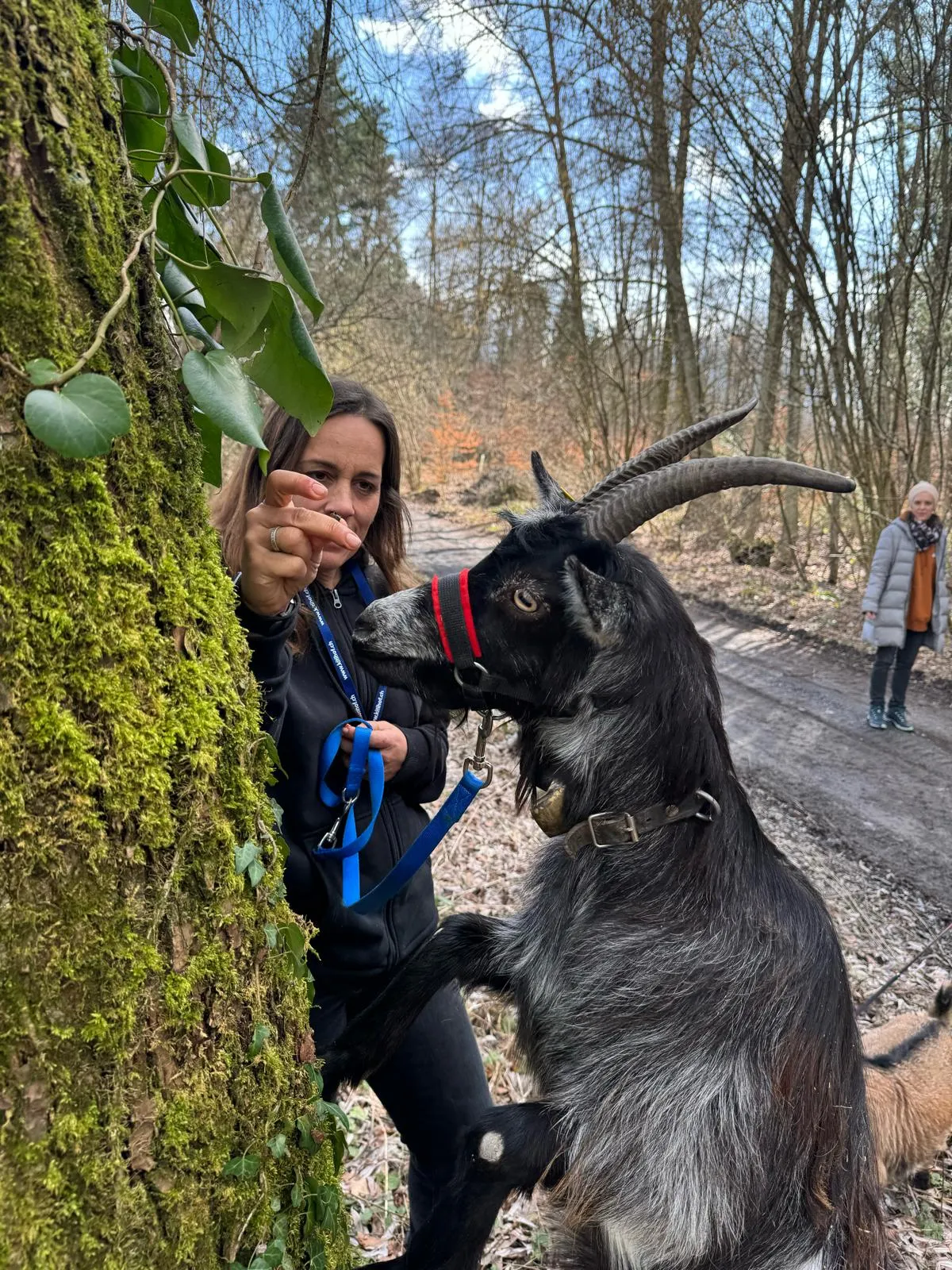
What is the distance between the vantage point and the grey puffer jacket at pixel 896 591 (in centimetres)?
802

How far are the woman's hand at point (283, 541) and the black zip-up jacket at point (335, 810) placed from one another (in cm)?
21

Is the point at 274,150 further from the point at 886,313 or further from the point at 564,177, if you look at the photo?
the point at 564,177

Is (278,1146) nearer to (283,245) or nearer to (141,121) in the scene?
(283,245)

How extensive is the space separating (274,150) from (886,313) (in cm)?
979

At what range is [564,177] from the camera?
15.3 m

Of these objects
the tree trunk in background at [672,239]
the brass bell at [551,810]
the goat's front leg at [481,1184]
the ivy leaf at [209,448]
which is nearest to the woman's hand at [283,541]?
the ivy leaf at [209,448]

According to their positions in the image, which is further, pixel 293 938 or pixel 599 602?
pixel 599 602

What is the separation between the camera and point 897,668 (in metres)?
8.10

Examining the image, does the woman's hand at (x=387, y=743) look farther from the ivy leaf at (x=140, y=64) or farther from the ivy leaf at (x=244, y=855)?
the ivy leaf at (x=140, y=64)

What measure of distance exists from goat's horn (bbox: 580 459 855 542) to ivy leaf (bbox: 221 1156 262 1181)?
168 centimetres

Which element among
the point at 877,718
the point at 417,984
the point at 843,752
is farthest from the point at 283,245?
the point at 877,718

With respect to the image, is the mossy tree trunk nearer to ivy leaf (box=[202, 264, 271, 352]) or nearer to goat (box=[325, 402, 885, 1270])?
ivy leaf (box=[202, 264, 271, 352])

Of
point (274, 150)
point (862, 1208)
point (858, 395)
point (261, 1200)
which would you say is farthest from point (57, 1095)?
point (858, 395)

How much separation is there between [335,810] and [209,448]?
118 cm
